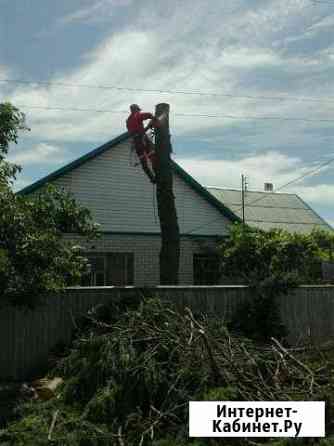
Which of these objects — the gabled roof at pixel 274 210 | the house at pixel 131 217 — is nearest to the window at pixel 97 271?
the house at pixel 131 217

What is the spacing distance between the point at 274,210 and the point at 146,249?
8.10 m

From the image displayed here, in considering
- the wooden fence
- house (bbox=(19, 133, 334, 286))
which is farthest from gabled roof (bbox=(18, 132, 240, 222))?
the wooden fence

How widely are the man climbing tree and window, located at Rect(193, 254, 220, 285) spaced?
227 inches

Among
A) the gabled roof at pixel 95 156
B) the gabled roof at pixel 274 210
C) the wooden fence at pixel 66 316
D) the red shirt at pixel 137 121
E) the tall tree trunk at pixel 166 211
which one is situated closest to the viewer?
the wooden fence at pixel 66 316

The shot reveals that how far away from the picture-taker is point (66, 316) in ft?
37.3

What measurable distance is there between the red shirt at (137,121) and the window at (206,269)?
6677 millimetres

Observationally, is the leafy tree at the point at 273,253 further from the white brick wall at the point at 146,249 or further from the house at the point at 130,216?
the house at the point at 130,216

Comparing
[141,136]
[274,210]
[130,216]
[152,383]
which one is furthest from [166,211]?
[274,210]

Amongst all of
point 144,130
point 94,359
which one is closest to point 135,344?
point 94,359

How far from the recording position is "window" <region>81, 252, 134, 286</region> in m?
19.0

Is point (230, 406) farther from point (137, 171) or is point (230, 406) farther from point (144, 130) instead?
point (137, 171)

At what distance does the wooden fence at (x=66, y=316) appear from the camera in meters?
10.9

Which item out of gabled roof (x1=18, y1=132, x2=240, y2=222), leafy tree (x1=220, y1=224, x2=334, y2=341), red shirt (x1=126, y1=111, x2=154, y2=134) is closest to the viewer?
red shirt (x1=126, y1=111, x2=154, y2=134)

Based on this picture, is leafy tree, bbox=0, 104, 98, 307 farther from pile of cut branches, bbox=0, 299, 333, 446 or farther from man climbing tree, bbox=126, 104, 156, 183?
man climbing tree, bbox=126, 104, 156, 183
